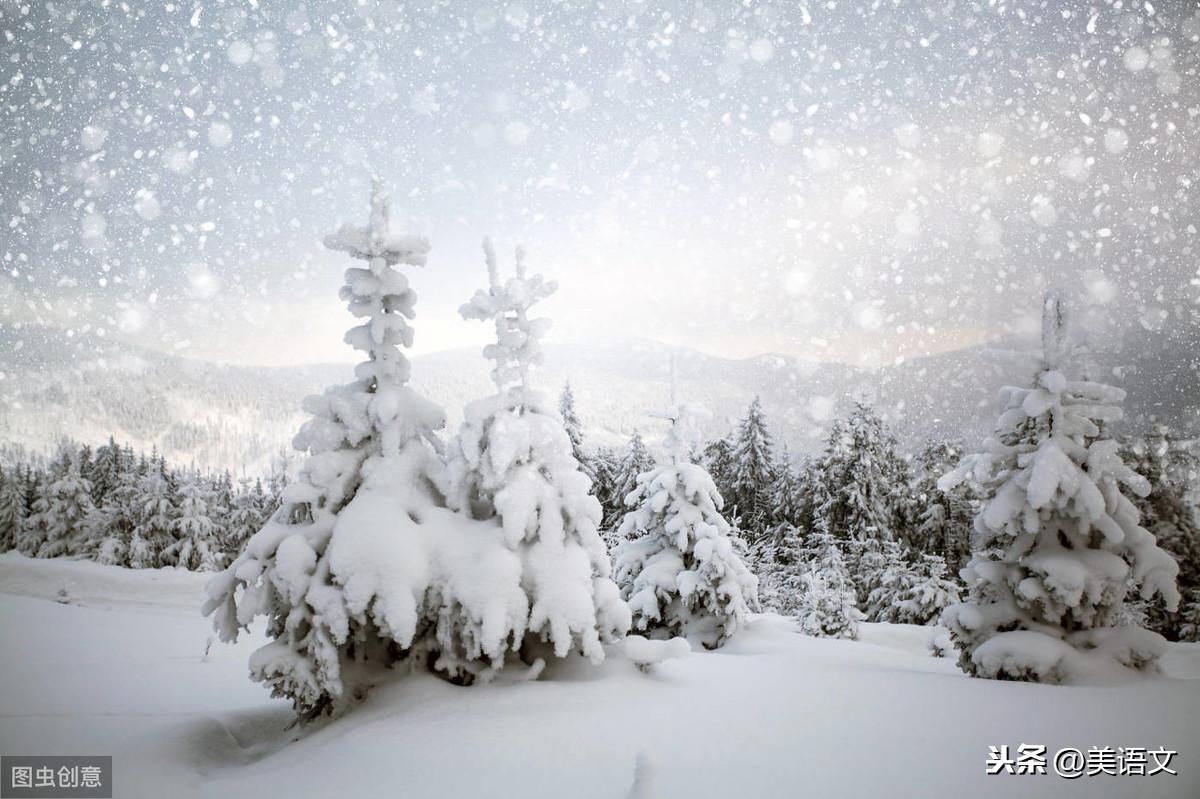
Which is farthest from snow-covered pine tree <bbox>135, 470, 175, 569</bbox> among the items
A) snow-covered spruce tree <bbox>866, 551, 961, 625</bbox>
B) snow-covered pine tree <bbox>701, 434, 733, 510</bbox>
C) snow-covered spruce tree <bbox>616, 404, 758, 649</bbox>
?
snow-covered spruce tree <bbox>866, 551, 961, 625</bbox>

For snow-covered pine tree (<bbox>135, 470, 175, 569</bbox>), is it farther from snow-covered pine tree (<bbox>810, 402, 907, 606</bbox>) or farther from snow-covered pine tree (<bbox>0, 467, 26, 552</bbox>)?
snow-covered pine tree (<bbox>810, 402, 907, 606</bbox>)

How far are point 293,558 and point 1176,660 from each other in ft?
65.8

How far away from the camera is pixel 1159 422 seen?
30.1 meters

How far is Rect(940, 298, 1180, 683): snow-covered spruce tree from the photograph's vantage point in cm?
879

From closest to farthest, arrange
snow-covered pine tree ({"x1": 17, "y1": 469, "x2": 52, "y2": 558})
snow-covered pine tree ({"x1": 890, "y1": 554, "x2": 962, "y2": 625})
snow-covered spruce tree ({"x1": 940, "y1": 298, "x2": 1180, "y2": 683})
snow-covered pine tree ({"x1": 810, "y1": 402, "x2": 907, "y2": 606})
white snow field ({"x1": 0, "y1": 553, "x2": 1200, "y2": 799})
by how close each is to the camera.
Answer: white snow field ({"x1": 0, "y1": 553, "x2": 1200, "y2": 799}), snow-covered spruce tree ({"x1": 940, "y1": 298, "x2": 1180, "y2": 683}), snow-covered pine tree ({"x1": 890, "y1": 554, "x2": 962, "y2": 625}), snow-covered pine tree ({"x1": 810, "y1": 402, "x2": 907, "y2": 606}), snow-covered pine tree ({"x1": 17, "y1": 469, "x2": 52, "y2": 558})

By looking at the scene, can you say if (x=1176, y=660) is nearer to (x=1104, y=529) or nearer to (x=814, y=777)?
(x=1104, y=529)

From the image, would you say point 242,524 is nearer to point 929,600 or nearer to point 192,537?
point 192,537

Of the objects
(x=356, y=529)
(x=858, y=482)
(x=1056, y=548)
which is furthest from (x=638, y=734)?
(x=858, y=482)

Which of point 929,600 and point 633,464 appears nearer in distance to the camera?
point 929,600

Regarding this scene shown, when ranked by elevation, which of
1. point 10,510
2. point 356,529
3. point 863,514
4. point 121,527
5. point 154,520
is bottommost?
point 121,527

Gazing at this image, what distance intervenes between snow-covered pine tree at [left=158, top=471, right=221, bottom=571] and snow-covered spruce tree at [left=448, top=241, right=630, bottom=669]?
147 ft

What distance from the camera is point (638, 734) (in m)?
5.70

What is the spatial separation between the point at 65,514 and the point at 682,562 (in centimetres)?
5481

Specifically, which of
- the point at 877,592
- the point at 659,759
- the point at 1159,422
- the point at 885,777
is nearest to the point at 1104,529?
the point at 885,777
